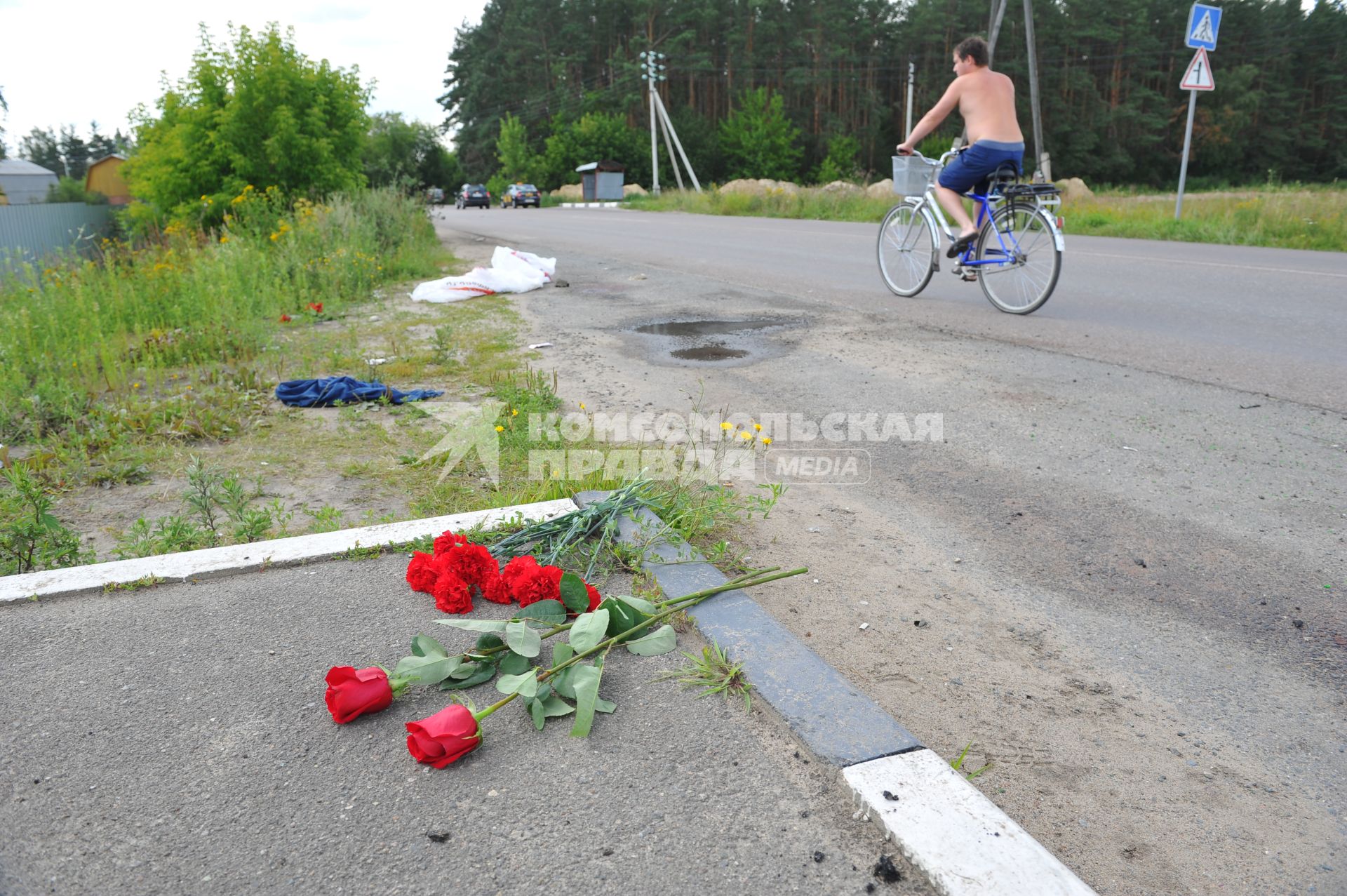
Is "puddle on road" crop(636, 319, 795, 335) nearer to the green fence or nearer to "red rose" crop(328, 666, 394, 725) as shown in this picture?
"red rose" crop(328, 666, 394, 725)

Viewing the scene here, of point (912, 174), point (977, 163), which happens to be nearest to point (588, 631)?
point (977, 163)

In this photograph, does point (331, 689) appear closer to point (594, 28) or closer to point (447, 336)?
point (447, 336)

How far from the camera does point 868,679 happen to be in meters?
2.59

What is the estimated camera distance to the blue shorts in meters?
7.83

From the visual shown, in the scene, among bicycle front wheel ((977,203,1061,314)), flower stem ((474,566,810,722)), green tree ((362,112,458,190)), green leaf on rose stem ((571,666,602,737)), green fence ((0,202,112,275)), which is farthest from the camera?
green tree ((362,112,458,190))

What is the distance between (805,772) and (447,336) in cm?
592

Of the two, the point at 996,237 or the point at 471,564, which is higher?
Answer: the point at 996,237

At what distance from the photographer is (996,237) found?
26.9 feet

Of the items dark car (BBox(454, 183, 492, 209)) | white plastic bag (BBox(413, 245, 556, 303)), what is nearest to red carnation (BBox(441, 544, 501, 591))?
white plastic bag (BBox(413, 245, 556, 303))

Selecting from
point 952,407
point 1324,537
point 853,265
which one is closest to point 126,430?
point 952,407

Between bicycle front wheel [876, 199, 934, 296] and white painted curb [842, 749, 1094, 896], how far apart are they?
7.47 metres

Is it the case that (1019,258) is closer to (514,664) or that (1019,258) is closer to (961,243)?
(961,243)

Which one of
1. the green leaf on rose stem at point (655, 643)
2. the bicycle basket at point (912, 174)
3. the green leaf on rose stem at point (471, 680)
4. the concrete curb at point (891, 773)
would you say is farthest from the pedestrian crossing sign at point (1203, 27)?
the green leaf on rose stem at point (471, 680)

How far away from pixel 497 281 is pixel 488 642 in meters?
8.68
